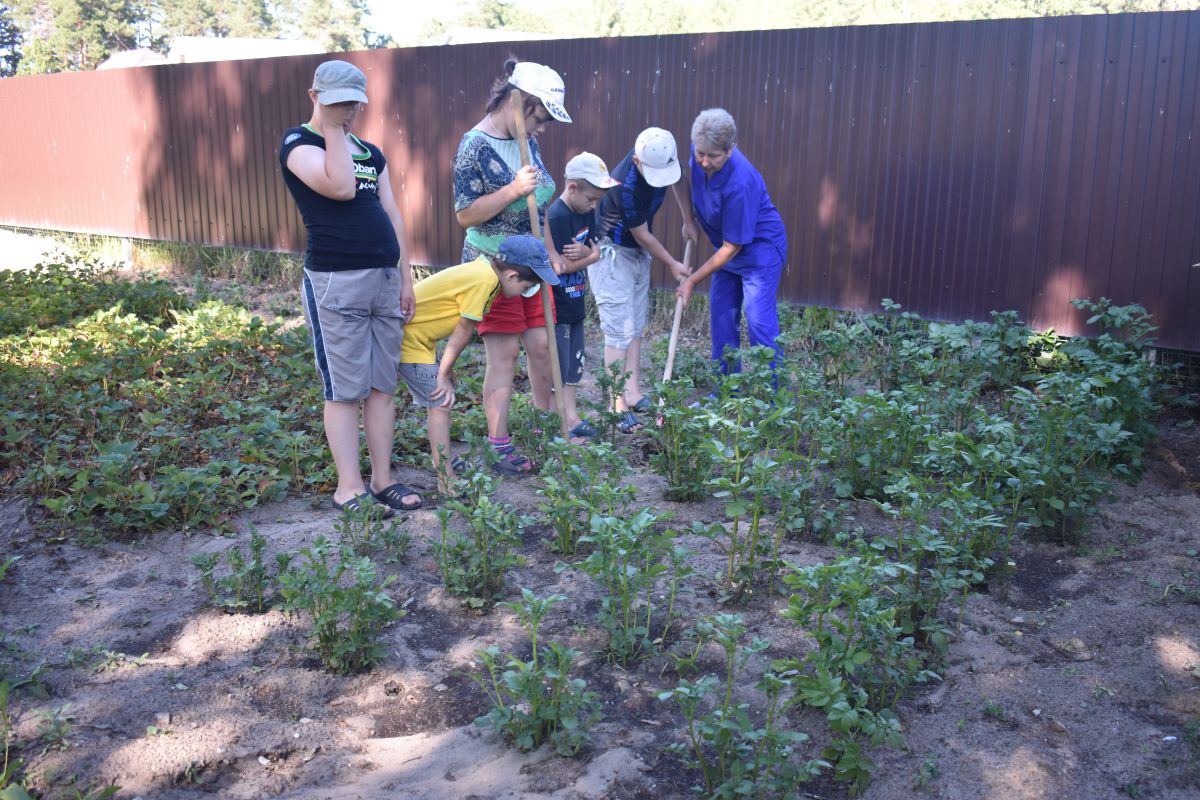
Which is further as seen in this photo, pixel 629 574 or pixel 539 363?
pixel 539 363

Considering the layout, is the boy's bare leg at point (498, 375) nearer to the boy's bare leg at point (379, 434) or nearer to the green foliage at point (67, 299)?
the boy's bare leg at point (379, 434)

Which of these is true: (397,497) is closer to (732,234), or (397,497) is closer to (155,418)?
(155,418)

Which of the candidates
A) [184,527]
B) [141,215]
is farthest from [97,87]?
[184,527]

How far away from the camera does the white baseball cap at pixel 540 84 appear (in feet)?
14.5

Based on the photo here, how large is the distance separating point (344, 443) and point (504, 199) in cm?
122

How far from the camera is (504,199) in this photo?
14.5 feet

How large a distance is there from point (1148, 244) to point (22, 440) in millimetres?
6289

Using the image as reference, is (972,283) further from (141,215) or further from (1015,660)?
(141,215)

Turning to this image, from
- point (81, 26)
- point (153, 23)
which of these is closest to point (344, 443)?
point (81, 26)

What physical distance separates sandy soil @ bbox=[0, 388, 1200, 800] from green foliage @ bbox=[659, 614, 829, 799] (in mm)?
87

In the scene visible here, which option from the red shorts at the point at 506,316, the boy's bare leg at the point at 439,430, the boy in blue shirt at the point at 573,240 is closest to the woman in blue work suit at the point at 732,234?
the boy in blue shirt at the point at 573,240

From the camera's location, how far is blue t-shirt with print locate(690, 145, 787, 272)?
521 cm

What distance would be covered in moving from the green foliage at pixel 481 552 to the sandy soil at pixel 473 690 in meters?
0.08

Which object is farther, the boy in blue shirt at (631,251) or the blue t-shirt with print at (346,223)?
the boy in blue shirt at (631,251)
